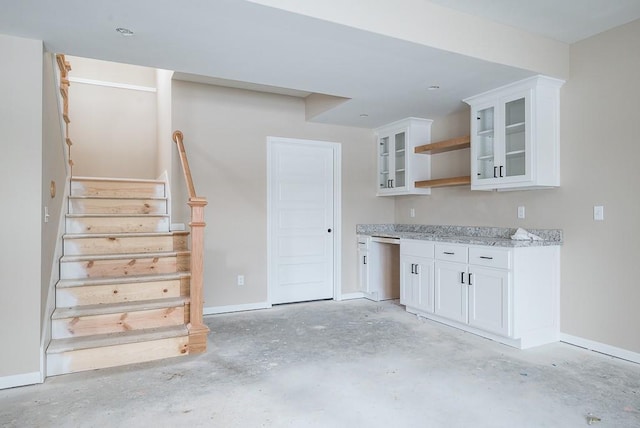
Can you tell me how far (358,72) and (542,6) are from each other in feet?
4.46

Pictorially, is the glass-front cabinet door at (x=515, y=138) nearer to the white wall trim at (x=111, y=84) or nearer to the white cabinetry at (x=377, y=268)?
the white cabinetry at (x=377, y=268)

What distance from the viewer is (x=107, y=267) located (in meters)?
3.43

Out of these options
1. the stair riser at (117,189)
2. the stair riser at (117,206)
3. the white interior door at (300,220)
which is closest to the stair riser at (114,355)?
the stair riser at (117,206)

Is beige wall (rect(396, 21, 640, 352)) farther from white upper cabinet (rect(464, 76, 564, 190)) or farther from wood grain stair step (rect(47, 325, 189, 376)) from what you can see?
wood grain stair step (rect(47, 325, 189, 376))

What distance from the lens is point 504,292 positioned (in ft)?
10.7

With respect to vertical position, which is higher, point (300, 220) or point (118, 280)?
point (300, 220)

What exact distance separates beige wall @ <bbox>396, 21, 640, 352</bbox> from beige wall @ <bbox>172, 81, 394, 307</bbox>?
9.19 feet

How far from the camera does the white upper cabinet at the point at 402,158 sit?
189 inches

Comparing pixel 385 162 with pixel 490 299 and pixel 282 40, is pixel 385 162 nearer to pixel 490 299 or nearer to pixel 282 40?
pixel 490 299

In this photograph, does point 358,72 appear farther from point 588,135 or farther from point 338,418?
point 338,418

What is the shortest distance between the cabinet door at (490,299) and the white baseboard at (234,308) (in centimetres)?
230

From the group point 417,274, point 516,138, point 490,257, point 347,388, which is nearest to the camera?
point 347,388

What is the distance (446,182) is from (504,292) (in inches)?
56.0

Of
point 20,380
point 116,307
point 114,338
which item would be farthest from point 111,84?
point 20,380
